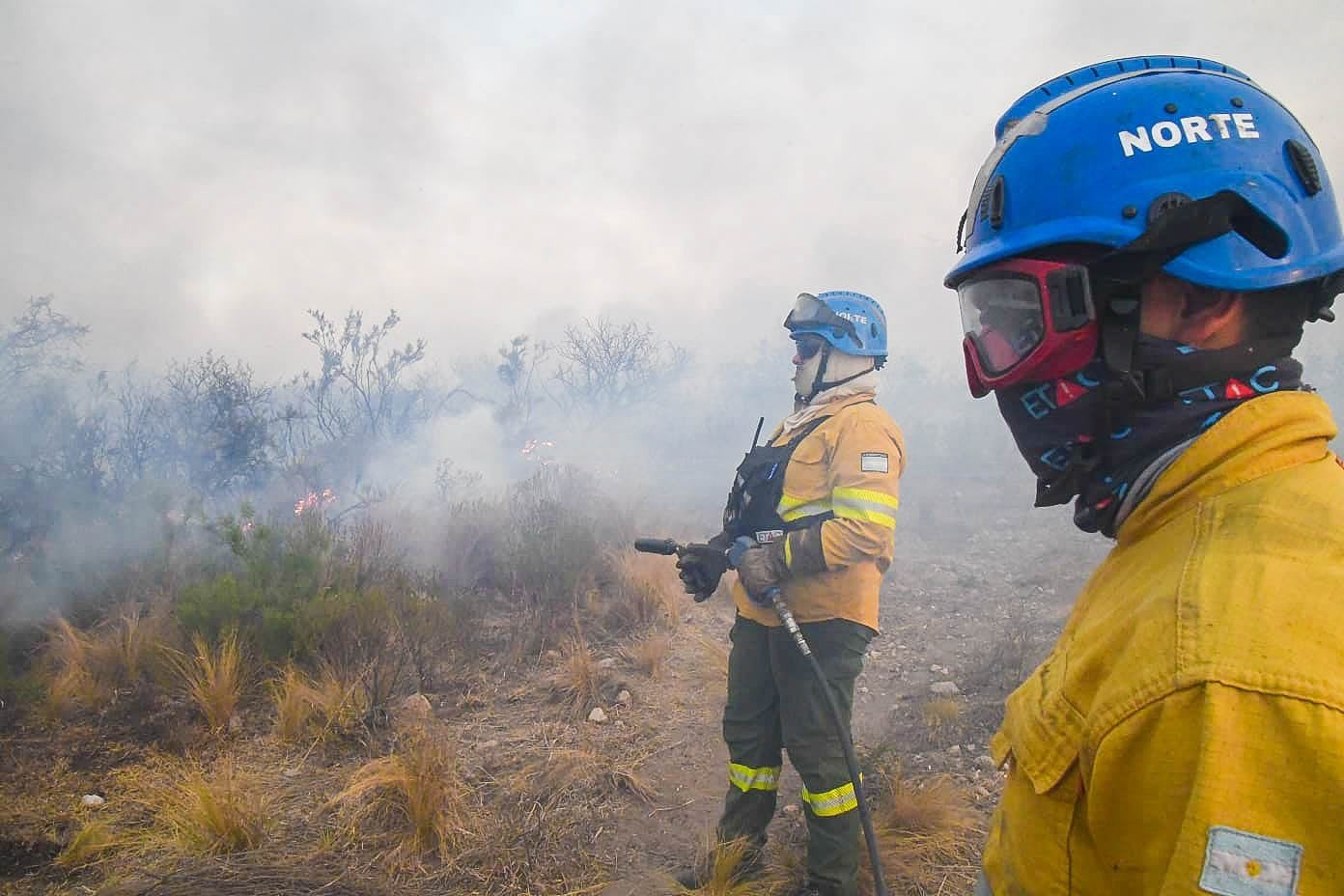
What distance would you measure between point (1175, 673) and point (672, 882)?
284 cm

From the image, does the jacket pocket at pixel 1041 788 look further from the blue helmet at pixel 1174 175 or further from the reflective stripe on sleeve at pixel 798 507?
the reflective stripe on sleeve at pixel 798 507

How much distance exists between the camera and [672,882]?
301 cm

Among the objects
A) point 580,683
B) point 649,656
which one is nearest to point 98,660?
point 580,683

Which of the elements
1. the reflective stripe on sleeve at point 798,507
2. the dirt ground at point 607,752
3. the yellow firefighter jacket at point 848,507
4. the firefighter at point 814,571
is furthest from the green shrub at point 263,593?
the reflective stripe on sleeve at point 798,507

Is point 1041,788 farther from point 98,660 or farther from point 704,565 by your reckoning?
point 98,660

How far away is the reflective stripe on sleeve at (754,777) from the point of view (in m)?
3.04

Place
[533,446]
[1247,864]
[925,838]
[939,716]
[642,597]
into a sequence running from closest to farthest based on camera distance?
[1247,864], [925,838], [939,716], [642,597], [533,446]

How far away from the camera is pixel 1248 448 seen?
0.88 meters

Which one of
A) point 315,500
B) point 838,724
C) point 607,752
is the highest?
point 315,500

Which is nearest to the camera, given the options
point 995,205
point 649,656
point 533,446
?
point 995,205

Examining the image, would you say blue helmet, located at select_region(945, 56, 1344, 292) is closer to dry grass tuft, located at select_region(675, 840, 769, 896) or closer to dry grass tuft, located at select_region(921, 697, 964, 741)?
dry grass tuft, located at select_region(675, 840, 769, 896)

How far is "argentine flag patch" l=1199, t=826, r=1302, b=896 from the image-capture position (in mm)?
633

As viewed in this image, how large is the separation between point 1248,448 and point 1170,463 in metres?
0.08

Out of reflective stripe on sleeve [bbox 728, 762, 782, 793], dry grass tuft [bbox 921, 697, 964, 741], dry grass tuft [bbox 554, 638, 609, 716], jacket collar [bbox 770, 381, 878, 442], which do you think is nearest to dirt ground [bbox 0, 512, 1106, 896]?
dry grass tuft [bbox 921, 697, 964, 741]
